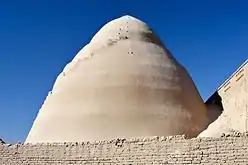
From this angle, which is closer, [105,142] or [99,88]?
[105,142]

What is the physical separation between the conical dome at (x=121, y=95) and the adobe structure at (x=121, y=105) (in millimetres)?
30

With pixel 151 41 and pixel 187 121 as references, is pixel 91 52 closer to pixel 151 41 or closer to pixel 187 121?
pixel 151 41

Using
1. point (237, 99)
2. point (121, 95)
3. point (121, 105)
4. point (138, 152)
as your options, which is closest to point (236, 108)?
point (237, 99)

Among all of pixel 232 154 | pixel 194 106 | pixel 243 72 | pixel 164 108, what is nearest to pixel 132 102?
pixel 164 108

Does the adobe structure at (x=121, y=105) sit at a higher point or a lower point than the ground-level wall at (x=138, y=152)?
higher

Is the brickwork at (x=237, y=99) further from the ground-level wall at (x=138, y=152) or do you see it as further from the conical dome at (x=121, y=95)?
the ground-level wall at (x=138, y=152)

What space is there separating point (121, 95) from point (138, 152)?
17.6 ft

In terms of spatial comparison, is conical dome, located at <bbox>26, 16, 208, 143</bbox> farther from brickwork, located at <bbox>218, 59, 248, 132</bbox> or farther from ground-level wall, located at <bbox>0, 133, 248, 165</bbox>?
ground-level wall, located at <bbox>0, 133, 248, 165</bbox>

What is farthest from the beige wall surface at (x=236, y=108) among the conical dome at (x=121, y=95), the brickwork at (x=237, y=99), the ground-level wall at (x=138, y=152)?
the conical dome at (x=121, y=95)

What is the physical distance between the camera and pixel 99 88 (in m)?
18.0

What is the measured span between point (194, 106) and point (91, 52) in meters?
4.50

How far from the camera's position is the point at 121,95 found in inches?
697

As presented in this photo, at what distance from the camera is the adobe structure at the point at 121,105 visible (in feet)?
45.5

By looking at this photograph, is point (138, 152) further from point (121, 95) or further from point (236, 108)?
point (121, 95)
